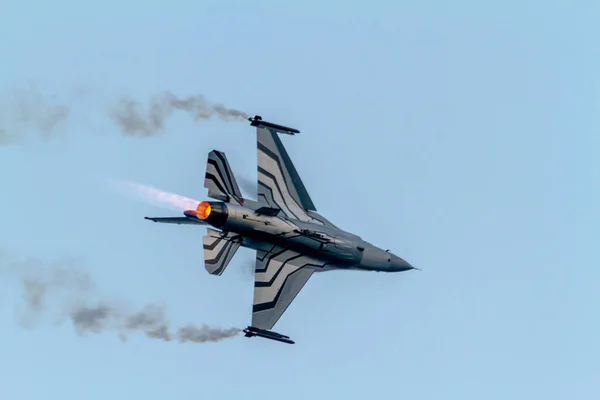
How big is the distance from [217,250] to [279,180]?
16.8ft

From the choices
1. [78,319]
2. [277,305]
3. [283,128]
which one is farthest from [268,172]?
[78,319]

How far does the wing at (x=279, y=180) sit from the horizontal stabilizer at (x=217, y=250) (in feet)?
10.2

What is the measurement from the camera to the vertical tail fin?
49.9 m

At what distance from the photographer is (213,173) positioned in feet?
164

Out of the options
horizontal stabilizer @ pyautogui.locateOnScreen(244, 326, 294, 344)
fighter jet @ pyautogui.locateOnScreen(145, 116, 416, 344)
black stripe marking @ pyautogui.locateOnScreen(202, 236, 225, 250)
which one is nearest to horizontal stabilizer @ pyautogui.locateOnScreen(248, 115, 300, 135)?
fighter jet @ pyautogui.locateOnScreen(145, 116, 416, 344)

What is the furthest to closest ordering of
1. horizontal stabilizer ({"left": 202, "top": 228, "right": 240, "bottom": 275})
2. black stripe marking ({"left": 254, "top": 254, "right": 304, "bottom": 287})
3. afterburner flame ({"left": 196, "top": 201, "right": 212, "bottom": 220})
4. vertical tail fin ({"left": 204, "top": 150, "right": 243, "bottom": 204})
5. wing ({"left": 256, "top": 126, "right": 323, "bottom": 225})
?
wing ({"left": 256, "top": 126, "right": 323, "bottom": 225}), black stripe marking ({"left": 254, "top": 254, "right": 304, "bottom": 287}), vertical tail fin ({"left": 204, "top": 150, "right": 243, "bottom": 204}), horizontal stabilizer ({"left": 202, "top": 228, "right": 240, "bottom": 275}), afterburner flame ({"left": 196, "top": 201, "right": 212, "bottom": 220})

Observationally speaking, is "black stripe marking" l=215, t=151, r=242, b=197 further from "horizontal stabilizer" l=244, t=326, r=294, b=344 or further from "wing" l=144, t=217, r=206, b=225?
"horizontal stabilizer" l=244, t=326, r=294, b=344

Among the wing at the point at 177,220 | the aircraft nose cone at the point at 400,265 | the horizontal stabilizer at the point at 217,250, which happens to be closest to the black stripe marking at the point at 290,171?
the aircraft nose cone at the point at 400,265

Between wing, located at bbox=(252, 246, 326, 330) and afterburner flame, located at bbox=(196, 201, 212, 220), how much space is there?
3.54 meters

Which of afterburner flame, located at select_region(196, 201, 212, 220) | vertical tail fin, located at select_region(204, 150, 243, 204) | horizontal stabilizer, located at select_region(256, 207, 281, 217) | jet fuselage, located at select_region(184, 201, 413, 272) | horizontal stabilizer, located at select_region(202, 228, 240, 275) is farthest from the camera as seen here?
horizontal stabilizer, located at select_region(256, 207, 281, 217)

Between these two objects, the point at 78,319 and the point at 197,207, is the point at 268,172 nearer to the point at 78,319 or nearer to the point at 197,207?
the point at 197,207

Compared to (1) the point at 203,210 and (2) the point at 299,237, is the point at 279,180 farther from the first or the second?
(1) the point at 203,210

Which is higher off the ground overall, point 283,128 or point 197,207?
point 283,128

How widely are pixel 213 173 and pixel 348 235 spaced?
6.59 metres
